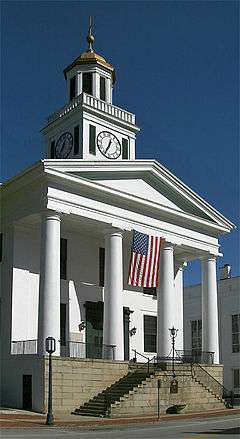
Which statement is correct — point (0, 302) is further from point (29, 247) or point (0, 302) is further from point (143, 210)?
point (143, 210)

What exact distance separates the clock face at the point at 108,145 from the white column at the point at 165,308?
768 cm

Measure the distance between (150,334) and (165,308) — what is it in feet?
13.1

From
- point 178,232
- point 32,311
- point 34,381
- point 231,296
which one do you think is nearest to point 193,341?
point 231,296

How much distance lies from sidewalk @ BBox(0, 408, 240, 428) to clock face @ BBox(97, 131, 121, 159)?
54.1 ft

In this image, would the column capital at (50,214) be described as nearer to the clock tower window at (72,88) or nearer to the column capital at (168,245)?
the column capital at (168,245)

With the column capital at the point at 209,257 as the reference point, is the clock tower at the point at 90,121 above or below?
above

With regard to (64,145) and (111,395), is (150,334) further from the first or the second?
(64,145)

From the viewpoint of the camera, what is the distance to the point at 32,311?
31.8 m

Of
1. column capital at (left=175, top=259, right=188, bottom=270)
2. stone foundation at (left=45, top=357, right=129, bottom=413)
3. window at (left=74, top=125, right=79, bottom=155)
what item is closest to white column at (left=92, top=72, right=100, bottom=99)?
window at (left=74, top=125, right=79, bottom=155)

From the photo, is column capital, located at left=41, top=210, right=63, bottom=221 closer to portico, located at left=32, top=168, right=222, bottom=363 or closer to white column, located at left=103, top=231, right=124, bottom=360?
portico, located at left=32, top=168, right=222, bottom=363

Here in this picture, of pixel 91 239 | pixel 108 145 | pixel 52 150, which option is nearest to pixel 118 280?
pixel 91 239

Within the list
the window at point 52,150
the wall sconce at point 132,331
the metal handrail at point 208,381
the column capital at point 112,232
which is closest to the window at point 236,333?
the wall sconce at point 132,331

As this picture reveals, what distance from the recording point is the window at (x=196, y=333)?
50.7m

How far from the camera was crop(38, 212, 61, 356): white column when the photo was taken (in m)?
28.0
